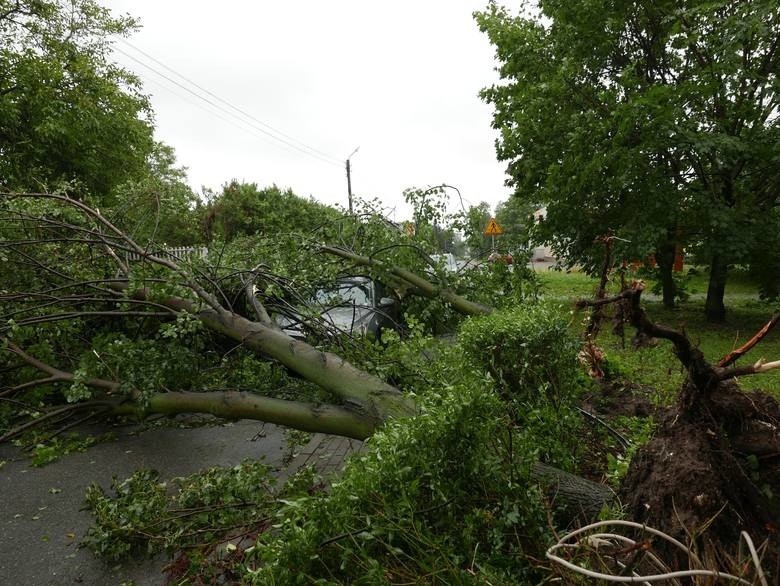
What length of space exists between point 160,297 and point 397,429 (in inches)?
126

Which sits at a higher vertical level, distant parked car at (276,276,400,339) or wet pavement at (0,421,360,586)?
distant parked car at (276,276,400,339)

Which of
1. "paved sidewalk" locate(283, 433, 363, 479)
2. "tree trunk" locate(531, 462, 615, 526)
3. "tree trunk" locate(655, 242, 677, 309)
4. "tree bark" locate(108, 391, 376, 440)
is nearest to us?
"tree trunk" locate(531, 462, 615, 526)

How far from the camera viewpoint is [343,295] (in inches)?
242

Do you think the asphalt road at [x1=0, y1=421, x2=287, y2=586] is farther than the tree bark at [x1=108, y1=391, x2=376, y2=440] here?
No

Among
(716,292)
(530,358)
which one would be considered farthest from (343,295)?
(716,292)

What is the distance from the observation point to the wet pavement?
291 centimetres

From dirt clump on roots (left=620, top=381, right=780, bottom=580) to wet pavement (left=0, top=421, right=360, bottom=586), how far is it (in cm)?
205

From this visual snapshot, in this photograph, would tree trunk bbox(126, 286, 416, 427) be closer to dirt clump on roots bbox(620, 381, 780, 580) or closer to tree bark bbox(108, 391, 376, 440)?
tree bark bbox(108, 391, 376, 440)

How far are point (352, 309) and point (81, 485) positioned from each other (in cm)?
357

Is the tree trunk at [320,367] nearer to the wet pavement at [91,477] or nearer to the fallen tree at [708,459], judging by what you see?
the wet pavement at [91,477]

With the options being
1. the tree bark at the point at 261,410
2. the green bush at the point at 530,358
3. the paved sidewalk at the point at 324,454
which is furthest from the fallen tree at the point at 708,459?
the paved sidewalk at the point at 324,454

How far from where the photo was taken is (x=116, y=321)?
17.6ft

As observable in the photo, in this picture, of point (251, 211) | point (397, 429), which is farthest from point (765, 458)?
point (251, 211)

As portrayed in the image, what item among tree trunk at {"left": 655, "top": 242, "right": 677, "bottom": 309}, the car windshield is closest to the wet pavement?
the car windshield
